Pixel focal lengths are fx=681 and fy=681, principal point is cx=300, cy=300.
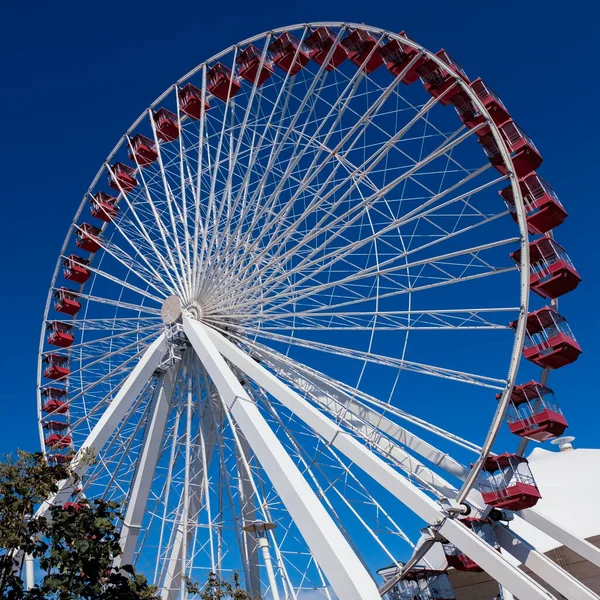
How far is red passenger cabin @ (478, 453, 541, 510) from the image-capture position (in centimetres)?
1608

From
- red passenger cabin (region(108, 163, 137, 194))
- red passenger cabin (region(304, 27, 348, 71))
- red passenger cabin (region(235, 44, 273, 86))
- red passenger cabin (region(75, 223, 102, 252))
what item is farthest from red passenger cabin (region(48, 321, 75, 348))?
red passenger cabin (region(304, 27, 348, 71))

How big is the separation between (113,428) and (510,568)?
11477 mm

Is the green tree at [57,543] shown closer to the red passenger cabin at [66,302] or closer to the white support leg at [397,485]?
the white support leg at [397,485]

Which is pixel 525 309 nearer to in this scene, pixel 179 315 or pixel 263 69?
pixel 179 315

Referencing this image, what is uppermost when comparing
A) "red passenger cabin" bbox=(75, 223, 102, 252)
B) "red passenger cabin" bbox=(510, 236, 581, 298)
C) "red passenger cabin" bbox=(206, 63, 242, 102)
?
"red passenger cabin" bbox=(206, 63, 242, 102)

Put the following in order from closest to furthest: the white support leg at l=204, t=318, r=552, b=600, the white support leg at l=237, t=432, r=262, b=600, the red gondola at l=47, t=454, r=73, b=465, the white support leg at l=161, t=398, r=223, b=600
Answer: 1. the white support leg at l=204, t=318, r=552, b=600
2. the red gondola at l=47, t=454, r=73, b=465
3. the white support leg at l=161, t=398, r=223, b=600
4. the white support leg at l=237, t=432, r=262, b=600

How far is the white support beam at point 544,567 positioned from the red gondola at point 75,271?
17836 mm

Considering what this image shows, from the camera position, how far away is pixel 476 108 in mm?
18438

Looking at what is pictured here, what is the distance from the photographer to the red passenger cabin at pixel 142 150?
26359 mm

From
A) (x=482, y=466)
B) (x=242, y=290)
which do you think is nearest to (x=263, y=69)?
(x=242, y=290)

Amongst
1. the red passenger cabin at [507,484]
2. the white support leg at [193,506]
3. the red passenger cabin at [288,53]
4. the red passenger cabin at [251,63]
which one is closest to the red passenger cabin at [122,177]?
the red passenger cabin at [251,63]

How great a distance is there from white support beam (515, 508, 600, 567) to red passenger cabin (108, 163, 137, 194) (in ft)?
59.3

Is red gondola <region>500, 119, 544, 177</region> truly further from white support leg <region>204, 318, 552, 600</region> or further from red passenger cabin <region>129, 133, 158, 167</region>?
red passenger cabin <region>129, 133, 158, 167</region>

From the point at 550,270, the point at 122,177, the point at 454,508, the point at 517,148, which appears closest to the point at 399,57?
the point at 517,148
